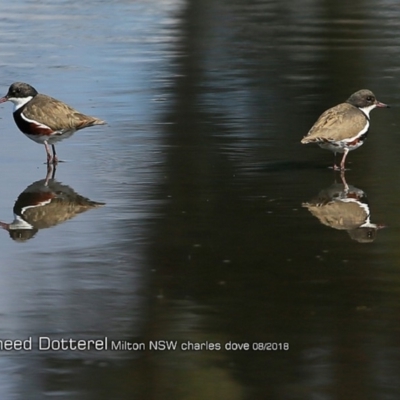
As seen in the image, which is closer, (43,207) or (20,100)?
(43,207)

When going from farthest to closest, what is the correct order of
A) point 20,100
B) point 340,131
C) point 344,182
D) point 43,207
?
point 20,100 → point 340,131 → point 344,182 → point 43,207

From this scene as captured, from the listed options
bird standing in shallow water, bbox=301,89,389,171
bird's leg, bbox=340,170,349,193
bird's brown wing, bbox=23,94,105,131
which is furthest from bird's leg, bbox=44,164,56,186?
bird's leg, bbox=340,170,349,193

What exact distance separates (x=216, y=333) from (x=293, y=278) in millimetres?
1404

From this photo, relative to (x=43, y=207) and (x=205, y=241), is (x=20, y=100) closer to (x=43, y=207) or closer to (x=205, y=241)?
(x=43, y=207)

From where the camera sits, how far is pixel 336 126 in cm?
1414

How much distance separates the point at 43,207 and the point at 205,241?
6.85ft

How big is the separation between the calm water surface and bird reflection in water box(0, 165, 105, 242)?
0.16 ft

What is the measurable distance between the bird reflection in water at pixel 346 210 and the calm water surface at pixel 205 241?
4cm

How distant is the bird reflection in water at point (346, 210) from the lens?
11531mm

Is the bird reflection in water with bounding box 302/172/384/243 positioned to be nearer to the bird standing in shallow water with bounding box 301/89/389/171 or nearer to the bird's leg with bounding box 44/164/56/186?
the bird standing in shallow water with bounding box 301/89/389/171

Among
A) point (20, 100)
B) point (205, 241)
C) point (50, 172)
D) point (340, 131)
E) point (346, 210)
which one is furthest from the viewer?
point (20, 100)

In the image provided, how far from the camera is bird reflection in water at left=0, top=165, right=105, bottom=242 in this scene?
11785mm

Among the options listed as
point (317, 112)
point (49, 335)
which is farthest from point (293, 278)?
point (317, 112)

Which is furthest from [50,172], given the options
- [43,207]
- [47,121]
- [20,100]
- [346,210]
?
[346,210]
